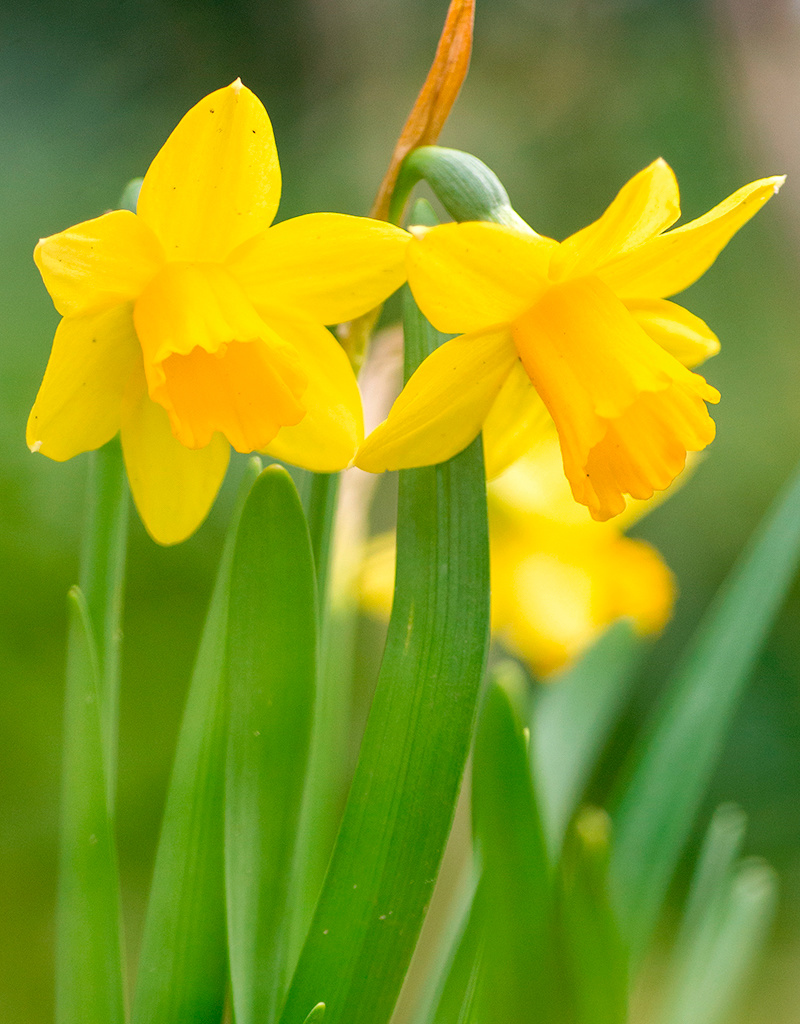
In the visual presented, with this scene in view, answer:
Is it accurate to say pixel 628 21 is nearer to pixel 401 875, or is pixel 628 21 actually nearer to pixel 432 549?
pixel 432 549

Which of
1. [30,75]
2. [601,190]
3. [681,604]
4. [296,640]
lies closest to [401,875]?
[296,640]

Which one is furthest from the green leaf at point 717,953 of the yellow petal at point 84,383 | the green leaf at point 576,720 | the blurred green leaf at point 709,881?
the yellow petal at point 84,383

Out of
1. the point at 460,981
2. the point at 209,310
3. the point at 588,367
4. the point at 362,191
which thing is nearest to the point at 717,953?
the point at 460,981

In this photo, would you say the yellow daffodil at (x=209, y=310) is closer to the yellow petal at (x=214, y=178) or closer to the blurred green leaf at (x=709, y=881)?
the yellow petal at (x=214, y=178)

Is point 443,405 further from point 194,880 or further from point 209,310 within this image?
point 194,880

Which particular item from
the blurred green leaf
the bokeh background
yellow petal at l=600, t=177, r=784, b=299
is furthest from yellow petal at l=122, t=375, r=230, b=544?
the bokeh background

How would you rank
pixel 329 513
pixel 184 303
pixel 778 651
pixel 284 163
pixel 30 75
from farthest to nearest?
pixel 778 651 → pixel 284 163 → pixel 30 75 → pixel 329 513 → pixel 184 303

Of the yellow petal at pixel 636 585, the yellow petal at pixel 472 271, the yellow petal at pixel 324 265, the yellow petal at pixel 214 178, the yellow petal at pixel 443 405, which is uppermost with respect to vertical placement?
the yellow petal at pixel 214 178
